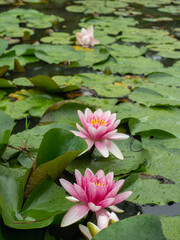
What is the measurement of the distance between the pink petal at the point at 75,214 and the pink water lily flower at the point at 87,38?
2.55 meters

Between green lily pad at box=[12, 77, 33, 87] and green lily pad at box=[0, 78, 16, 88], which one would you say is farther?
green lily pad at box=[12, 77, 33, 87]

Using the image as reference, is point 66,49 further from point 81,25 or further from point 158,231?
point 158,231

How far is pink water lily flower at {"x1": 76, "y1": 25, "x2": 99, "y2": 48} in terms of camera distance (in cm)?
318

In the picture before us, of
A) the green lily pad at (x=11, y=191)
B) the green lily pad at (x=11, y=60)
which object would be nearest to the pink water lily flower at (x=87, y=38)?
the green lily pad at (x=11, y=60)

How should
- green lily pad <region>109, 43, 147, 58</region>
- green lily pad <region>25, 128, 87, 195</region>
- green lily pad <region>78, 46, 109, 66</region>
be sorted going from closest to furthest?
1. green lily pad <region>25, 128, 87, 195</region>
2. green lily pad <region>78, 46, 109, 66</region>
3. green lily pad <region>109, 43, 147, 58</region>

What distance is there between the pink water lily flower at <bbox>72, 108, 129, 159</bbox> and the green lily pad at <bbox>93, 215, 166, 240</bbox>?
45 centimetres

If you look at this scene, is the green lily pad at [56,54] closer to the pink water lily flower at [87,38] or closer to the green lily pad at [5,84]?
the pink water lily flower at [87,38]

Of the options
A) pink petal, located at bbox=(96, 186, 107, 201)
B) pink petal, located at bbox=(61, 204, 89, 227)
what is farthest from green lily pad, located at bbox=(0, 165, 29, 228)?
pink petal, located at bbox=(96, 186, 107, 201)

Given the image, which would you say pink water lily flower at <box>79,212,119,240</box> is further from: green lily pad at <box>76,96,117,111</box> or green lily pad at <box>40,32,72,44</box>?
green lily pad at <box>40,32,72,44</box>

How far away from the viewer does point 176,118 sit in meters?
1.75

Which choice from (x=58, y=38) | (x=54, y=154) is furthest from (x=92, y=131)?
(x=58, y=38)

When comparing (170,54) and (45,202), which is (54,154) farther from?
(170,54)

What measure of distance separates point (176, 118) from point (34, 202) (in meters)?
1.10

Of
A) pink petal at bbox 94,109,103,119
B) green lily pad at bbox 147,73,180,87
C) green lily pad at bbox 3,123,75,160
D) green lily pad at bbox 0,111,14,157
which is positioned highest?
green lily pad at bbox 0,111,14,157
